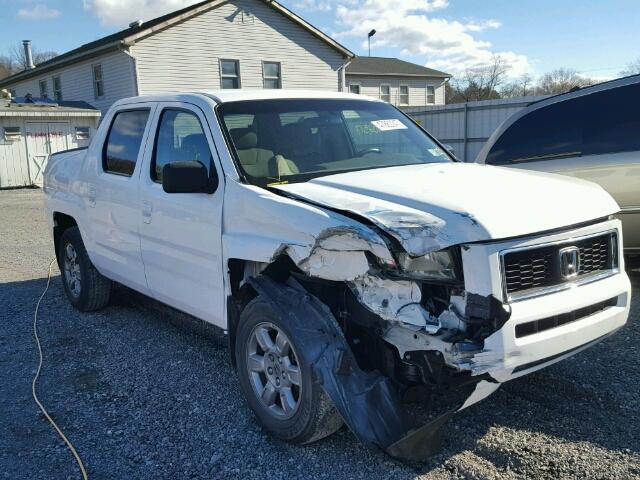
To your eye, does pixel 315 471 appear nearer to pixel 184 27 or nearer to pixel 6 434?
pixel 6 434

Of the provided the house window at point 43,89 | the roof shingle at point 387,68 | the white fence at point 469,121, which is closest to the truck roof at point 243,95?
the white fence at point 469,121

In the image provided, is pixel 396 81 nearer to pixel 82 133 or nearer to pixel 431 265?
pixel 82 133

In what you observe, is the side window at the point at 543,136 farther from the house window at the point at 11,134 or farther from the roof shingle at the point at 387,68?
the roof shingle at the point at 387,68

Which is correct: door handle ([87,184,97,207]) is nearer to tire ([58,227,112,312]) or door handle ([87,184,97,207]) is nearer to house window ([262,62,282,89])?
tire ([58,227,112,312])

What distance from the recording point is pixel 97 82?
24.5 m

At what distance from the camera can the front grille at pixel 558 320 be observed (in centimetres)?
282

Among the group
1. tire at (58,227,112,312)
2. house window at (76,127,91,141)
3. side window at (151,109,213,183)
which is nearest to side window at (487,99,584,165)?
side window at (151,109,213,183)

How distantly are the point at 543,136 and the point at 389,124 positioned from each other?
2222 mm

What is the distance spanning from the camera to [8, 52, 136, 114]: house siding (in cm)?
2252

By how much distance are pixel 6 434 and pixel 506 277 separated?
313 centimetres

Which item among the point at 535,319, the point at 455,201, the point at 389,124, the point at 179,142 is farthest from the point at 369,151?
the point at 535,319

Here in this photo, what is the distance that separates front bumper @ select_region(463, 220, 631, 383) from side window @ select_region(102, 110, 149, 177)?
3.15 meters

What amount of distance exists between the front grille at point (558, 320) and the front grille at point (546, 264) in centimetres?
15

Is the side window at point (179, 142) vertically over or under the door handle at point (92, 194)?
over
